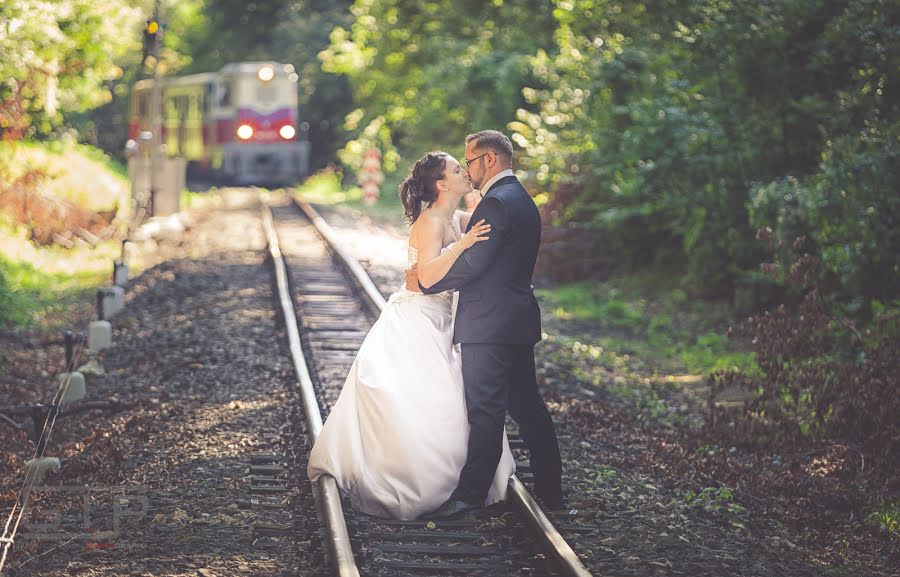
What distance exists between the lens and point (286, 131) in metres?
32.7

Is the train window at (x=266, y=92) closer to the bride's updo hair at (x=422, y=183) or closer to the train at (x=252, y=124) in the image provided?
the train at (x=252, y=124)

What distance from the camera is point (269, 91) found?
106 ft

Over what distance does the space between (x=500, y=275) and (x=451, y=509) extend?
4.12 ft

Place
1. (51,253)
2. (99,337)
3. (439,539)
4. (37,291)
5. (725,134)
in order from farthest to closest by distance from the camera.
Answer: (51,253), (37,291), (725,134), (99,337), (439,539)

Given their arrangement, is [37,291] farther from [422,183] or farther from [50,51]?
[422,183]

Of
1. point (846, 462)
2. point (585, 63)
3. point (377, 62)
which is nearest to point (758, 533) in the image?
point (846, 462)

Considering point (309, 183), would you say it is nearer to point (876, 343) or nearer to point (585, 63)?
point (585, 63)

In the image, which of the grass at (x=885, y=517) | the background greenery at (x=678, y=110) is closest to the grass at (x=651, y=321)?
the background greenery at (x=678, y=110)

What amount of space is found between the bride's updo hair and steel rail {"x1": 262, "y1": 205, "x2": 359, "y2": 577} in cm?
154

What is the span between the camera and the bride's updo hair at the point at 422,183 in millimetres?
5918

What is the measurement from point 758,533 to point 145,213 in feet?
58.1

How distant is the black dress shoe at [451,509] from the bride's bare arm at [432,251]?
1153mm

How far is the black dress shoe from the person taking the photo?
5.87 m

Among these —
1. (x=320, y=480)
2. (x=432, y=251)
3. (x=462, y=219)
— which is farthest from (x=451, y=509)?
(x=462, y=219)
